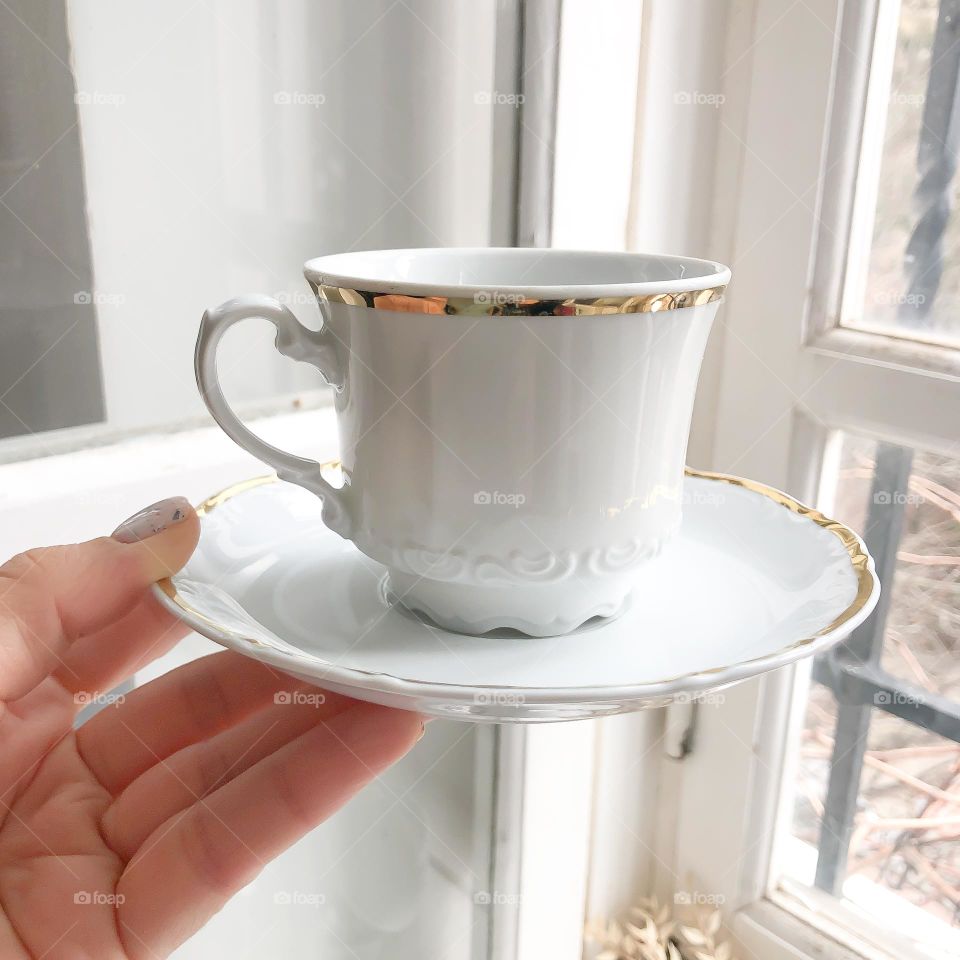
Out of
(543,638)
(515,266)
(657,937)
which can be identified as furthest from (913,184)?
(657,937)

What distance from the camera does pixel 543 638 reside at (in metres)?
0.41

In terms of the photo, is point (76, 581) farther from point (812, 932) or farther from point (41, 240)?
point (812, 932)

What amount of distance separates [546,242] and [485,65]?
0.38 ft

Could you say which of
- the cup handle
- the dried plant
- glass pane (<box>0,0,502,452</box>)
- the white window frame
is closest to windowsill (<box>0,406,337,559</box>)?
glass pane (<box>0,0,502,452</box>)

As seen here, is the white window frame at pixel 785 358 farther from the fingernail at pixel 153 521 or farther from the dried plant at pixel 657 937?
the fingernail at pixel 153 521

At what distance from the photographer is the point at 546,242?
2.08 ft

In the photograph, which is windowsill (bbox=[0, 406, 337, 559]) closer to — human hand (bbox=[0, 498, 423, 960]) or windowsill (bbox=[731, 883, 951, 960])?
human hand (bbox=[0, 498, 423, 960])

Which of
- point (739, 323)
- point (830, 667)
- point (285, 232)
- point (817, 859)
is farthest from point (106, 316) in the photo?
point (817, 859)

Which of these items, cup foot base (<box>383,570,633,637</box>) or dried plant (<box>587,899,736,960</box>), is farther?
dried plant (<box>587,899,736,960</box>)

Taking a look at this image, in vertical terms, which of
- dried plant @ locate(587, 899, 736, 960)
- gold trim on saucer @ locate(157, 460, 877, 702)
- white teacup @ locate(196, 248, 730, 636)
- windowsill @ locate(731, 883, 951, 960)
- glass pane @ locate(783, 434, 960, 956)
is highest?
white teacup @ locate(196, 248, 730, 636)

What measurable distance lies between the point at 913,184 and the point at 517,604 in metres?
0.39

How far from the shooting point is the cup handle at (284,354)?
40 cm

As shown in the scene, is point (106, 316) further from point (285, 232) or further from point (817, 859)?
point (817, 859)

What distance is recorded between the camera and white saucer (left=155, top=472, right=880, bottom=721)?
327 millimetres
